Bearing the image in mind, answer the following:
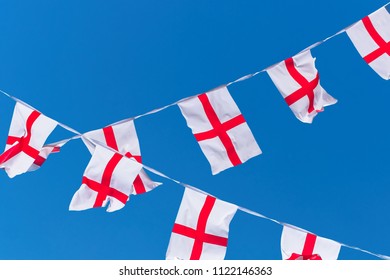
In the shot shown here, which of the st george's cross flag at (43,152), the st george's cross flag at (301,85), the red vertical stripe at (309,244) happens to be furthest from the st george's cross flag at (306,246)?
Answer: the st george's cross flag at (43,152)

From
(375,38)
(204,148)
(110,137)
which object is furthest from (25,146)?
(375,38)

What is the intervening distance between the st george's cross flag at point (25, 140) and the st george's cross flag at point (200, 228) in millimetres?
927

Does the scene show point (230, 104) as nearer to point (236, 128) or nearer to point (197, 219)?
point (236, 128)

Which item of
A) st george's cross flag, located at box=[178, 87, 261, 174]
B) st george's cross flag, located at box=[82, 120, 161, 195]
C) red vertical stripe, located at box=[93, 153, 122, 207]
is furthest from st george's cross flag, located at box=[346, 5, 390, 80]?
red vertical stripe, located at box=[93, 153, 122, 207]

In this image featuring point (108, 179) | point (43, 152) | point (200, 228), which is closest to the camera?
point (108, 179)

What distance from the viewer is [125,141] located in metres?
3.48

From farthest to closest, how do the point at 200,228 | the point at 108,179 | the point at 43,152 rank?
the point at 43,152, the point at 200,228, the point at 108,179

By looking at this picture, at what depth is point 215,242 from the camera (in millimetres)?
3453

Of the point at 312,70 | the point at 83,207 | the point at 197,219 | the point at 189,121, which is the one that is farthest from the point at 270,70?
the point at 83,207

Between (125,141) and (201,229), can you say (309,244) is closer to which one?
(201,229)

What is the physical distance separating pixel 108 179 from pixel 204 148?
25.0 inches

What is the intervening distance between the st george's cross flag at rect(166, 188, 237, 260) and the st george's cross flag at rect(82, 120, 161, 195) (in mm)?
251

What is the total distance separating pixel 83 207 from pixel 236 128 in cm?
105

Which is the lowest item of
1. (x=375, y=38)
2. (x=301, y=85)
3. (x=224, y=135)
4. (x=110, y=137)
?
(x=110, y=137)
